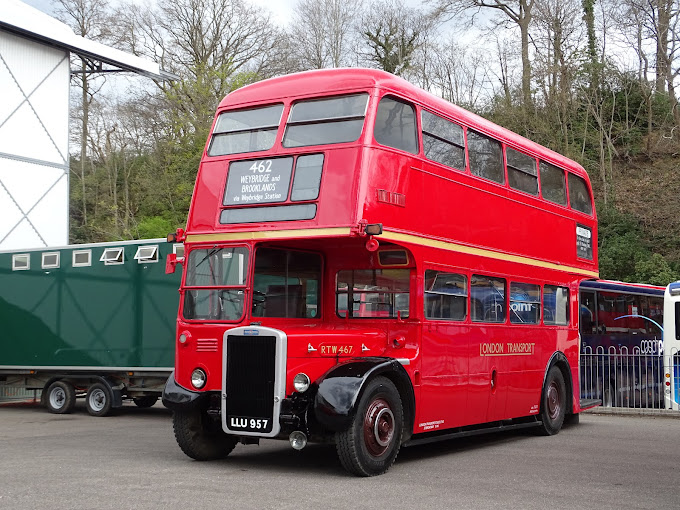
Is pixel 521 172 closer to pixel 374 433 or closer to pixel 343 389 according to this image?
pixel 374 433

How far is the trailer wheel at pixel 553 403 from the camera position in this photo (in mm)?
14562

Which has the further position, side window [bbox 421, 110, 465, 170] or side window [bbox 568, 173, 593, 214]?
side window [bbox 568, 173, 593, 214]

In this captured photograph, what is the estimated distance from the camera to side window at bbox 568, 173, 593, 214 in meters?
15.8

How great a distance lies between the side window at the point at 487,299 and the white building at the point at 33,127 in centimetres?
1707

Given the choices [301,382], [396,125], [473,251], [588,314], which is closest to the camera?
[301,382]

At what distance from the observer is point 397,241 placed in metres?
10.5

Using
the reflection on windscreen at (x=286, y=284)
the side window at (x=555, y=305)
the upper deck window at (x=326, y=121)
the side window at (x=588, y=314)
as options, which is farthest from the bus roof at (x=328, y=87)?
the side window at (x=588, y=314)

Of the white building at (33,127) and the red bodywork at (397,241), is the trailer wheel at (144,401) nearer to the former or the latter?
the red bodywork at (397,241)

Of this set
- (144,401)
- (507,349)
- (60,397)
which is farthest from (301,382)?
(60,397)

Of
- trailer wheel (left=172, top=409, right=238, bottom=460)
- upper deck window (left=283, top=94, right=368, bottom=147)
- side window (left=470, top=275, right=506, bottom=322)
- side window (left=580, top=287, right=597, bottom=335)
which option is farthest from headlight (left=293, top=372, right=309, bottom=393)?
side window (left=580, top=287, right=597, bottom=335)

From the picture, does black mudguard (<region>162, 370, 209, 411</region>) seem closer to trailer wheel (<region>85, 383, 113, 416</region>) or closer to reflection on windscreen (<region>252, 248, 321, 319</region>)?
reflection on windscreen (<region>252, 248, 321, 319</region>)

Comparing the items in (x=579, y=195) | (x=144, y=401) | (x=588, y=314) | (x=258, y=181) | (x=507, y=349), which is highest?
(x=579, y=195)

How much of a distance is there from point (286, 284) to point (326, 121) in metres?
1.95

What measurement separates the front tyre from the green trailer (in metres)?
6.80
